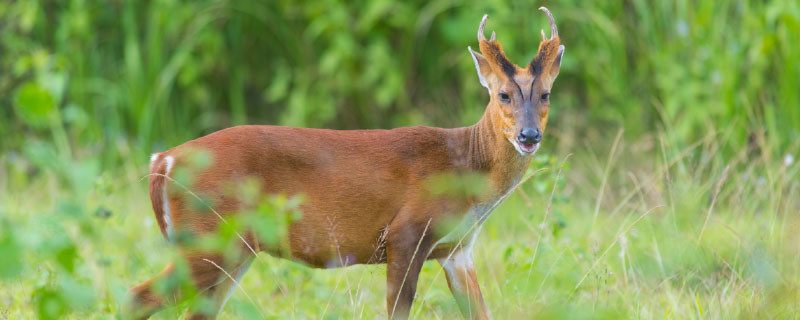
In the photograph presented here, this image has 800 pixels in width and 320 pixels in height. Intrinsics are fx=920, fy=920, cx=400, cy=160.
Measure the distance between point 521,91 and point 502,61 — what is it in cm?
15

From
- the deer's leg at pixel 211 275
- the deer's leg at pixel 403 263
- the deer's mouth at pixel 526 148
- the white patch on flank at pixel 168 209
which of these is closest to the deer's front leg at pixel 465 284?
the deer's leg at pixel 403 263

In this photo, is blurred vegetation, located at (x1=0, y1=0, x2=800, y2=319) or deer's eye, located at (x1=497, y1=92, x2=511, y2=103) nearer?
deer's eye, located at (x1=497, y1=92, x2=511, y2=103)

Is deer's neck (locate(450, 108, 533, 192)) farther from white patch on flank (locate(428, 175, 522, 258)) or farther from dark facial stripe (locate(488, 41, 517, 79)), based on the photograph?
dark facial stripe (locate(488, 41, 517, 79))

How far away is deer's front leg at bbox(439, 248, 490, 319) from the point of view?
3611 millimetres

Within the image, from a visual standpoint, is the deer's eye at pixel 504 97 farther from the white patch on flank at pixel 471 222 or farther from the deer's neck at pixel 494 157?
the white patch on flank at pixel 471 222

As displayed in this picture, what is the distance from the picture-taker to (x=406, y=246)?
332cm

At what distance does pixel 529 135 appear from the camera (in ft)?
10.6

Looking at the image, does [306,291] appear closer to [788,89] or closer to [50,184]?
[50,184]

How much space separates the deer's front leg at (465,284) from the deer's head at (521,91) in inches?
21.5

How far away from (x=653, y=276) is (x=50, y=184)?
12.7ft

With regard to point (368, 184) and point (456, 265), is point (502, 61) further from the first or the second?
point (456, 265)

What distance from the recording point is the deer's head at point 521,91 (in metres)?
3.28

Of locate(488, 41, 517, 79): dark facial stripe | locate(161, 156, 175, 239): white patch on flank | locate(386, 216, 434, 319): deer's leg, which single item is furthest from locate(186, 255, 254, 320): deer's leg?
locate(488, 41, 517, 79): dark facial stripe

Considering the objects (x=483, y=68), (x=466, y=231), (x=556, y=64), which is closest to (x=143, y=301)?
(x=466, y=231)
